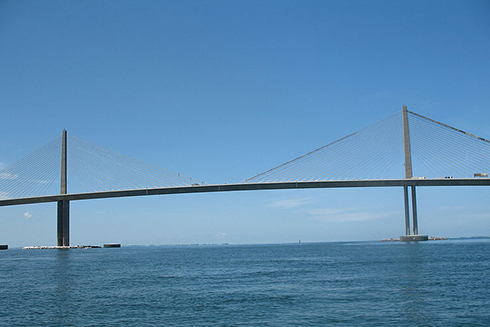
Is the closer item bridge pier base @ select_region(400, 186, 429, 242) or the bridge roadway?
the bridge roadway

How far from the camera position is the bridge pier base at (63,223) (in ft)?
320

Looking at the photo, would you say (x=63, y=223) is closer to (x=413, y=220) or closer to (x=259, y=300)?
(x=413, y=220)

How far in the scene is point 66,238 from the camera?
103688mm

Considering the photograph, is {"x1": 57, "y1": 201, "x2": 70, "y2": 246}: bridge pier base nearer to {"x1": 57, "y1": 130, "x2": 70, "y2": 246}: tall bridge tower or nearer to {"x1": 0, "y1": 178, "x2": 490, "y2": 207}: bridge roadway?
{"x1": 57, "y1": 130, "x2": 70, "y2": 246}: tall bridge tower

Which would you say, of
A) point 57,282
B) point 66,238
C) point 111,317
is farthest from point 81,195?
point 111,317

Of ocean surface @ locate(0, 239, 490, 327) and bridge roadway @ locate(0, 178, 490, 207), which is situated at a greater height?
bridge roadway @ locate(0, 178, 490, 207)

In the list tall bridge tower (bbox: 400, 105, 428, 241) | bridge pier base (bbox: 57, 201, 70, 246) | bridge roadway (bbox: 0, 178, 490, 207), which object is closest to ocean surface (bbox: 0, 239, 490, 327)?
bridge roadway (bbox: 0, 178, 490, 207)

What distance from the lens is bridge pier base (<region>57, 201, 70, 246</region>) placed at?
320 feet

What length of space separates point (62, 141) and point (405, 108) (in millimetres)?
76763

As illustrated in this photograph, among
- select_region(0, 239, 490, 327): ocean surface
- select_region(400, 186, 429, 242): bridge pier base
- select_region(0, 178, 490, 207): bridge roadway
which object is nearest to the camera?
select_region(0, 239, 490, 327): ocean surface

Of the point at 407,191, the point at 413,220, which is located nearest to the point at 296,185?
the point at 407,191

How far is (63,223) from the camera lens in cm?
9906

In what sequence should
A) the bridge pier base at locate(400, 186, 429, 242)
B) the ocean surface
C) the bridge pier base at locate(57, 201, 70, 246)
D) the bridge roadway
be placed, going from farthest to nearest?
the bridge pier base at locate(57, 201, 70, 246) → the bridge pier base at locate(400, 186, 429, 242) → the bridge roadway → the ocean surface

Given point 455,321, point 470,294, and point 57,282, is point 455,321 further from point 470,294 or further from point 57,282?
point 57,282
